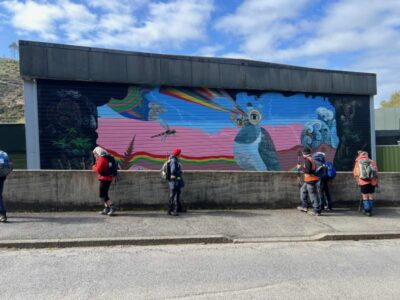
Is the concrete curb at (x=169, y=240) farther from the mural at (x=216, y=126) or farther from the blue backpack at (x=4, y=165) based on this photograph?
the mural at (x=216, y=126)

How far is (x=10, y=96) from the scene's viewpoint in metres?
35.8

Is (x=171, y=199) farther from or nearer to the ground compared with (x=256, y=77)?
nearer to the ground

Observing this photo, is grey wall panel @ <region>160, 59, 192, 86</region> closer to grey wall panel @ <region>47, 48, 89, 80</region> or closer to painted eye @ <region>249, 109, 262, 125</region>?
grey wall panel @ <region>47, 48, 89, 80</region>

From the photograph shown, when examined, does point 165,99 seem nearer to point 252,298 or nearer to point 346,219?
point 346,219

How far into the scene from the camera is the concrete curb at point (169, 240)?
6266 mm

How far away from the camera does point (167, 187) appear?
898cm

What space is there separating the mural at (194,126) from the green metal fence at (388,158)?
236 centimetres

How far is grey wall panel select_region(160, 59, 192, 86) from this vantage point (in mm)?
13070

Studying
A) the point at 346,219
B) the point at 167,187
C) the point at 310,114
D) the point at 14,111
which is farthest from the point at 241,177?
the point at 14,111

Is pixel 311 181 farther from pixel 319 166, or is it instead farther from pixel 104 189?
pixel 104 189

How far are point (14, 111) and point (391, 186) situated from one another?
30192mm

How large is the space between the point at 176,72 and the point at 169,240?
25.7 ft

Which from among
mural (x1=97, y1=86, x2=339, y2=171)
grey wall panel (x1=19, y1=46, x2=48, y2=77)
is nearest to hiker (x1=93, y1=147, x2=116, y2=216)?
mural (x1=97, y1=86, x2=339, y2=171)

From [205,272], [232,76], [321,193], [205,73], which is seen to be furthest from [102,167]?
[232,76]
